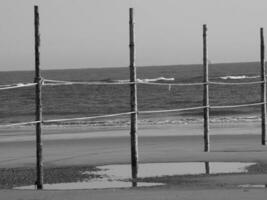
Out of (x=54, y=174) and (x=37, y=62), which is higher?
(x=37, y=62)

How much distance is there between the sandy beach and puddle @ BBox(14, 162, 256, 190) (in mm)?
485

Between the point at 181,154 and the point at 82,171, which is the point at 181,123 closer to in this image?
the point at 181,154

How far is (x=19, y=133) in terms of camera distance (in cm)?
2205

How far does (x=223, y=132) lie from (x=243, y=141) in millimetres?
2956

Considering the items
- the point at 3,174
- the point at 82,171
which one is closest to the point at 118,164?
the point at 82,171

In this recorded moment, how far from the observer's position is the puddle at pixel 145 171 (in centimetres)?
1105

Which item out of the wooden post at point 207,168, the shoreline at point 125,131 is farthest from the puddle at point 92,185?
the shoreline at point 125,131

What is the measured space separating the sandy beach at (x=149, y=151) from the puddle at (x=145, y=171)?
485 millimetres

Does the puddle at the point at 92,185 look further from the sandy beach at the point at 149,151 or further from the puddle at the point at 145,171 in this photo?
the sandy beach at the point at 149,151

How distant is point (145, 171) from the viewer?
12523mm

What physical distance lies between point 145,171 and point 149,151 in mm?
3004

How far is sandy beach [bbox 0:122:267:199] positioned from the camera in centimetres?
959

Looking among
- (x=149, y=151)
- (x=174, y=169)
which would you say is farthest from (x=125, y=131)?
(x=174, y=169)

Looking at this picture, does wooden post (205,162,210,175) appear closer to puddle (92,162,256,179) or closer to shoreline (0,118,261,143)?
puddle (92,162,256,179)
